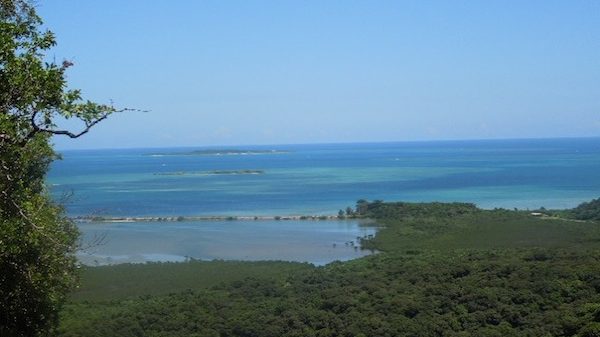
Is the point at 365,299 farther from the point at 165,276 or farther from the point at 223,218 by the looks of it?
the point at 223,218

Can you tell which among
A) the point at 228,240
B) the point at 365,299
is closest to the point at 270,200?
the point at 228,240

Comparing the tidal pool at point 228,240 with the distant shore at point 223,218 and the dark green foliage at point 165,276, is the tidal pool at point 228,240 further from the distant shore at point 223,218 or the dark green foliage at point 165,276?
the dark green foliage at point 165,276

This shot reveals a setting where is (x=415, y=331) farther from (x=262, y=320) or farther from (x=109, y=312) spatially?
(x=109, y=312)

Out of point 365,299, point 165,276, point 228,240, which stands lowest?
point 228,240

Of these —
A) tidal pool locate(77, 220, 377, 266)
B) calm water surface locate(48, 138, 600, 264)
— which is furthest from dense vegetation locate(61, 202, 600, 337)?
calm water surface locate(48, 138, 600, 264)

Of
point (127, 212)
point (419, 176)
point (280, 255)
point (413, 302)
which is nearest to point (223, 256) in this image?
point (280, 255)

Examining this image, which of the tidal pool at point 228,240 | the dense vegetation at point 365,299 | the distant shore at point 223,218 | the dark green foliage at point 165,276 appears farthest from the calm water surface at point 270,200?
the dense vegetation at point 365,299
